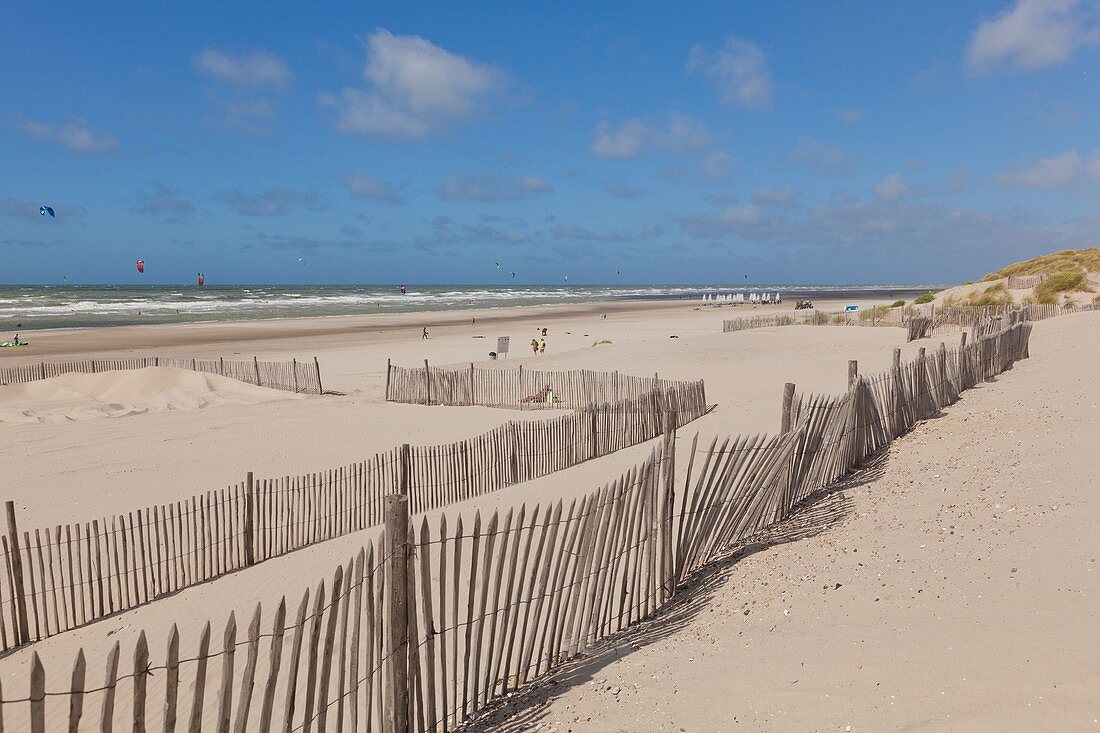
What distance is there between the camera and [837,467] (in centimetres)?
809

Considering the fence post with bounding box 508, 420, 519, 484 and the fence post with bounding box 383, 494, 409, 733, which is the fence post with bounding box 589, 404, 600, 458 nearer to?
the fence post with bounding box 508, 420, 519, 484

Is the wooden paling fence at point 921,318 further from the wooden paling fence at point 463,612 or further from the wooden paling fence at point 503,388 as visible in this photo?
the wooden paling fence at point 463,612

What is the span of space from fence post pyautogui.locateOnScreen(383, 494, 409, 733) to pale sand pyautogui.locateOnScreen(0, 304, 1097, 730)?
140 centimetres

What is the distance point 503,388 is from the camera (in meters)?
18.5

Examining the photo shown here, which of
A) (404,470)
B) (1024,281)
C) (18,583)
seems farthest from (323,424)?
(1024,281)

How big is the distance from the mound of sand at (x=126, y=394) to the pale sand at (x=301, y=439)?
0.79m

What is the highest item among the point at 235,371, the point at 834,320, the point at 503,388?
the point at 834,320

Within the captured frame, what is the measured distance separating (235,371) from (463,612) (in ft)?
59.2

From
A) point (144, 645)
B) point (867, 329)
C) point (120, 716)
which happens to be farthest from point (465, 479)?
point (867, 329)

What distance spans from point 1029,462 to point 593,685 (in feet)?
17.9

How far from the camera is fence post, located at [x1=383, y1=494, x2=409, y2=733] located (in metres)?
3.64

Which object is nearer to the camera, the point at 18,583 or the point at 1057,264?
the point at 18,583

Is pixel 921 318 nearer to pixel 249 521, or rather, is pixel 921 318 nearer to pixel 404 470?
pixel 404 470

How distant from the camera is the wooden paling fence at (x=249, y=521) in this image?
6.82 meters
